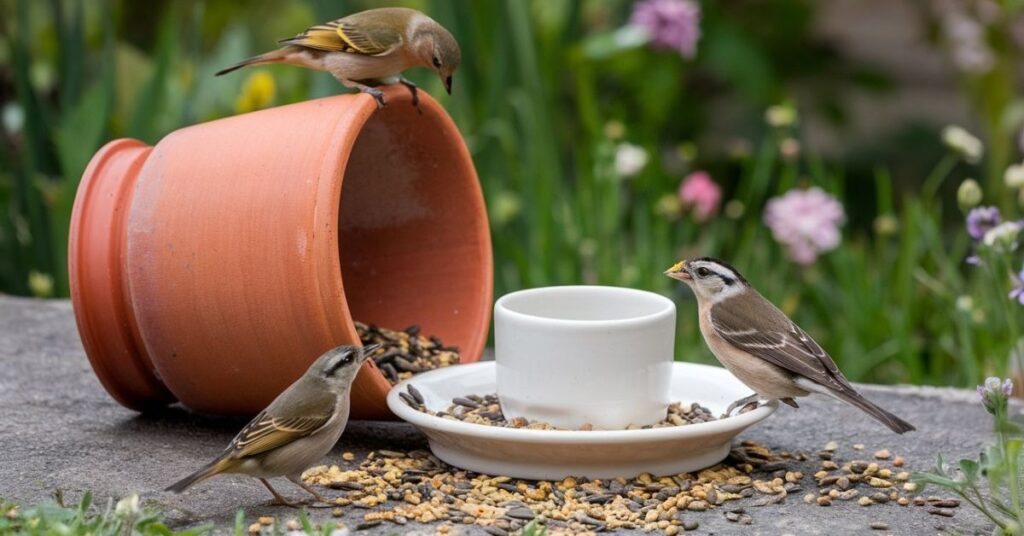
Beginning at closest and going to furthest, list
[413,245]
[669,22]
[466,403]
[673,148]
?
[466,403] < [413,245] < [669,22] < [673,148]

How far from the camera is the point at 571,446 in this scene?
3320 millimetres

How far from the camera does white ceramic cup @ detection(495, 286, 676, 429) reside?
3.43 m

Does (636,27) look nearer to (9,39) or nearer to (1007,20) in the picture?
(1007,20)

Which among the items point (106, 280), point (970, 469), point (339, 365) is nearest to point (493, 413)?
point (339, 365)

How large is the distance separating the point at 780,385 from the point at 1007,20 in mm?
4062

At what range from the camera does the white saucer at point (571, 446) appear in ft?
10.8

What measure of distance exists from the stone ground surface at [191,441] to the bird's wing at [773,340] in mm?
270

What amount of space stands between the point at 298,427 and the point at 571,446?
0.67 meters

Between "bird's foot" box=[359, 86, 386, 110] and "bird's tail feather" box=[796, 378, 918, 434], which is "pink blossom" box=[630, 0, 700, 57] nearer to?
"bird's foot" box=[359, 86, 386, 110]

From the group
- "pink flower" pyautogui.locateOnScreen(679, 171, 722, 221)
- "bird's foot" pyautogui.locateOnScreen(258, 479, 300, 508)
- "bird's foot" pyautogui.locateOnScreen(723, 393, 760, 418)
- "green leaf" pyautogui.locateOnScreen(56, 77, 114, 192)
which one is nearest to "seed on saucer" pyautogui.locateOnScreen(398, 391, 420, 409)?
"bird's foot" pyautogui.locateOnScreen(258, 479, 300, 508)

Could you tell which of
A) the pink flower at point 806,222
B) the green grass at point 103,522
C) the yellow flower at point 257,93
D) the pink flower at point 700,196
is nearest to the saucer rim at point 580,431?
the green grass at point 103,522

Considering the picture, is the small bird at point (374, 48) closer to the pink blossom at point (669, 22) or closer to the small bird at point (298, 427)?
the small bird at point (298, 427)

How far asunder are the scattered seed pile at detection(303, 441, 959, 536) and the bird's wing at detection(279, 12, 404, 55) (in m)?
1.20

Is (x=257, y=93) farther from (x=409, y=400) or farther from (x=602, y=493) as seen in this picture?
(x=602, y=493)
